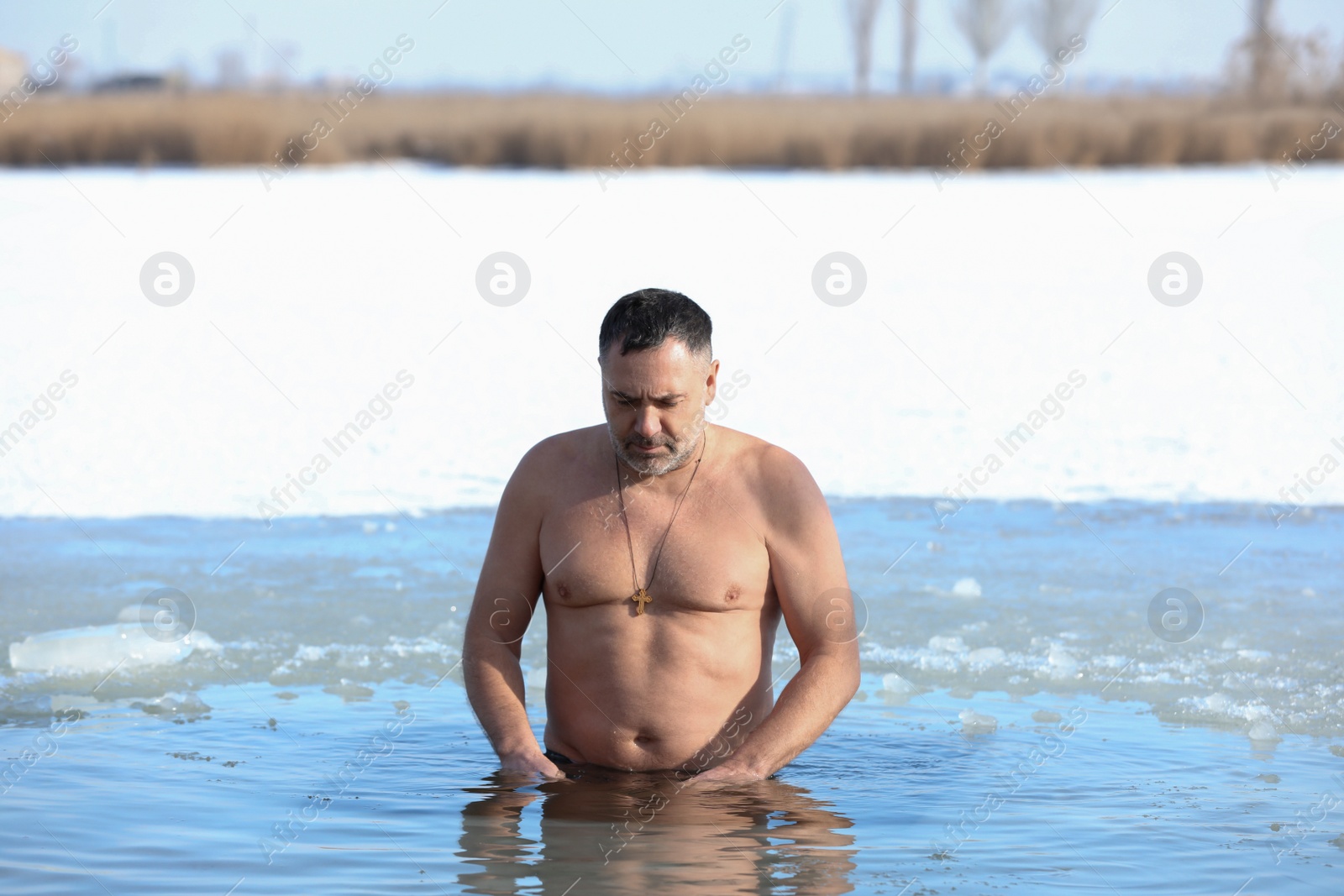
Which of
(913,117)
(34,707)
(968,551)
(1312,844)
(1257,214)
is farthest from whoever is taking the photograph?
(913,117)

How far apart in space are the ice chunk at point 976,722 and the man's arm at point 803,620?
3.07 ft

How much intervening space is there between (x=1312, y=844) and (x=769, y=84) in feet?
99.2

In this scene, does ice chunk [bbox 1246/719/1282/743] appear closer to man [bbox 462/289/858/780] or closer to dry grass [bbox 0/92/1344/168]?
man [bbox 462/289/858/780]

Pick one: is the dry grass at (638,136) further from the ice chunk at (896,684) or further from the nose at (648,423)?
the nose at (648,423)

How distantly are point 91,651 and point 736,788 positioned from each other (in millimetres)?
2466

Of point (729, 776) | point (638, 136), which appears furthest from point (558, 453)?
point (638, 136)

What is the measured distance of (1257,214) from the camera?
19172 mm

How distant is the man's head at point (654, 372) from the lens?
3.60 m

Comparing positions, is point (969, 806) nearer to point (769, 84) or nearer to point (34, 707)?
point (34, 707)

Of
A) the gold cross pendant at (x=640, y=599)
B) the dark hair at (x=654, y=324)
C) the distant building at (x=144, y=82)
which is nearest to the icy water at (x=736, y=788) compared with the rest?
the gold cross pendant at (x=640, y=599)

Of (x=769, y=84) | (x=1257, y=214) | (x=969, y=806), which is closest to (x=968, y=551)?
(x=969, y=806)

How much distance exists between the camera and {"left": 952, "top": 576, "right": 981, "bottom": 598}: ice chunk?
6043 millimetres

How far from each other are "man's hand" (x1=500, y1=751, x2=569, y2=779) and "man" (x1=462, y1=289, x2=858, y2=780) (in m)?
0.01

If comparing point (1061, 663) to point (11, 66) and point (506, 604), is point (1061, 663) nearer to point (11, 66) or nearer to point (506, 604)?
point (506, 604)
